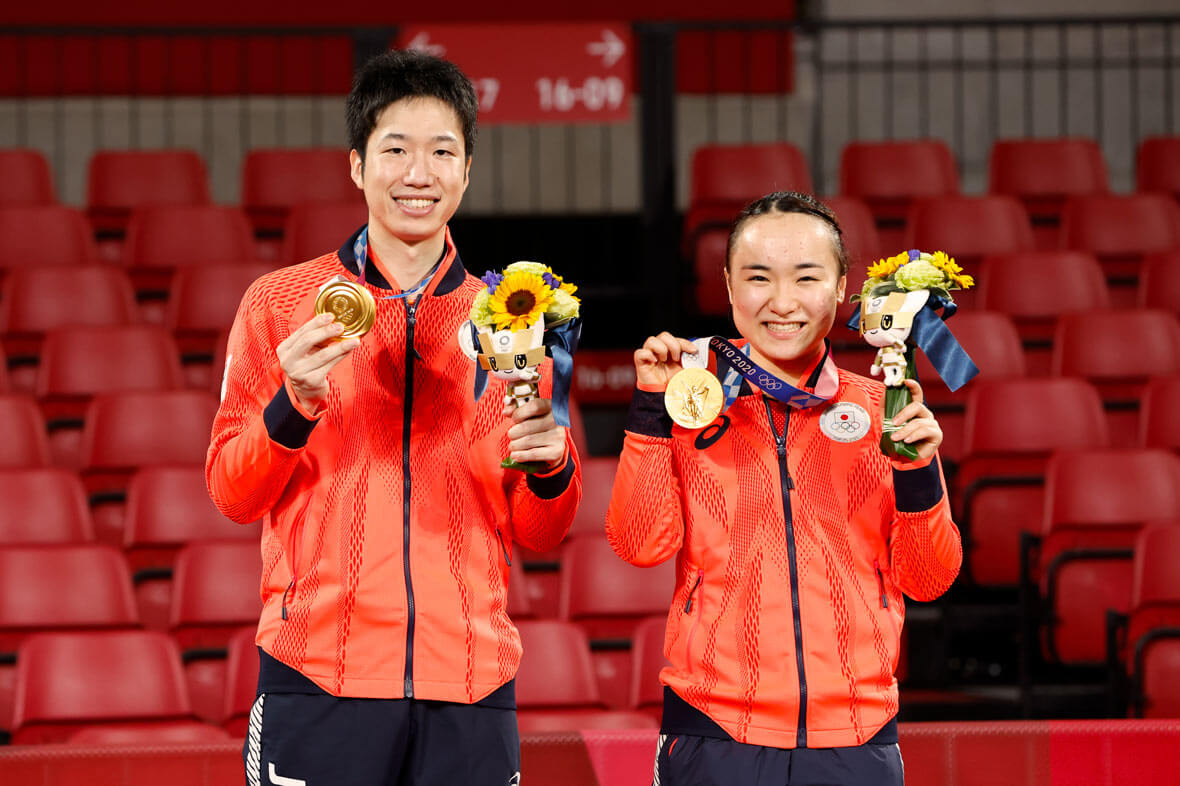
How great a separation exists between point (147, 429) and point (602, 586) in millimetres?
1612

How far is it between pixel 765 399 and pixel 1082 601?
2318 millimetres

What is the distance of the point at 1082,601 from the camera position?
4.14 meters

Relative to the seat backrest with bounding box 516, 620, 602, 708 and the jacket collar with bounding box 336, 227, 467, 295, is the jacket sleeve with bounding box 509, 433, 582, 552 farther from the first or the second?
Answer: the seat backrest with bounding box 516, 620, 602, 708

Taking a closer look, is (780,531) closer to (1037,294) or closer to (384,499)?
(384,499)

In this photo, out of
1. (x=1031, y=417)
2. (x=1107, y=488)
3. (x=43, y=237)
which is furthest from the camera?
(x=43, y=237)

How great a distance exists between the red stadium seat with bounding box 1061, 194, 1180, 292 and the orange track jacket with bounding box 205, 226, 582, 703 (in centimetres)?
455

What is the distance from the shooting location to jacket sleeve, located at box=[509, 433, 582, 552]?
198 centimetres

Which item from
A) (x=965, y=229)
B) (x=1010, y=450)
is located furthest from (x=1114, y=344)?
(x=965, y=229)

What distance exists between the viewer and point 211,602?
12.4 ft

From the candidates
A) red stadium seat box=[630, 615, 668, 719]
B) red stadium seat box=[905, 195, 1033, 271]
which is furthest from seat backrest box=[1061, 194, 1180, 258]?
red stadium seat box=[630, 615, 668, 719]

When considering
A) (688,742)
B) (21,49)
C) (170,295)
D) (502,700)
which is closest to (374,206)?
(502,700)

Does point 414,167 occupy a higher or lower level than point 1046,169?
lower

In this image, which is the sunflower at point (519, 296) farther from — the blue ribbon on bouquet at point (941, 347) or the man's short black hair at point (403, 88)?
the blue ribbon on bouquet at point (941, 347)

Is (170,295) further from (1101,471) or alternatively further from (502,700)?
(502,700)
